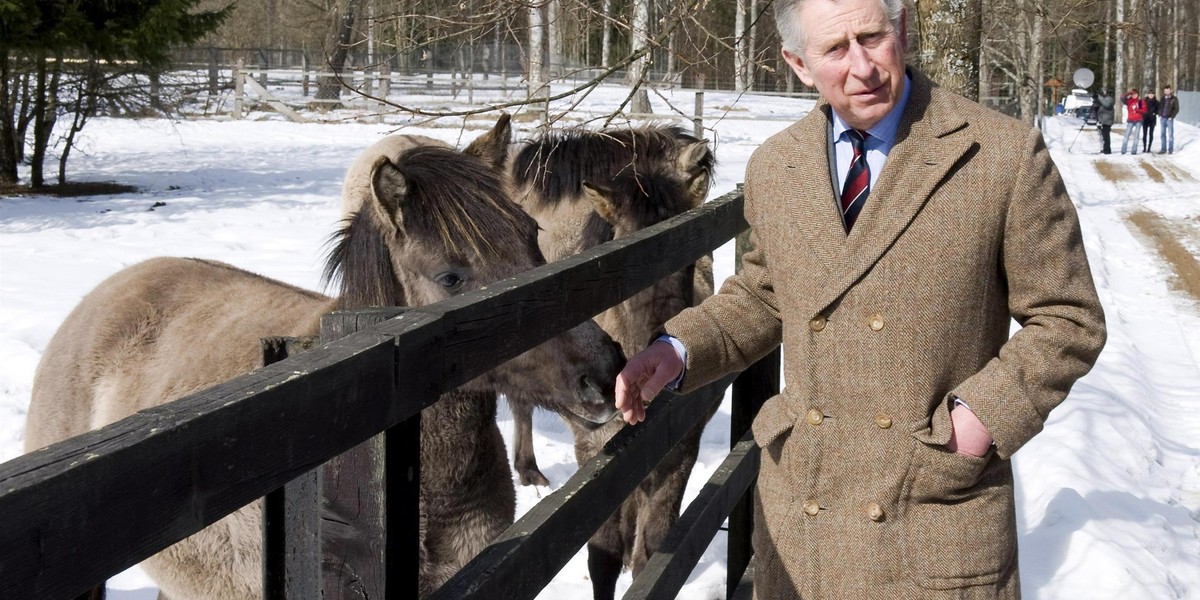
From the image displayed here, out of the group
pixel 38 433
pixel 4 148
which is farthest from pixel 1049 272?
pixel 4 148

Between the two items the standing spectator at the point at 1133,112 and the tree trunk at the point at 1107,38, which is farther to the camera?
the standing spectator at the point at 1133,112

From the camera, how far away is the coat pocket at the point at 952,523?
6.91ft

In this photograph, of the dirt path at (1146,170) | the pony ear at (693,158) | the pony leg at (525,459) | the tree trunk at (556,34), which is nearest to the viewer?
the pony ear at (693,158)

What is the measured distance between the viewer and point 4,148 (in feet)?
54.3

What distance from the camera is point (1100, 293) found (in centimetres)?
1113

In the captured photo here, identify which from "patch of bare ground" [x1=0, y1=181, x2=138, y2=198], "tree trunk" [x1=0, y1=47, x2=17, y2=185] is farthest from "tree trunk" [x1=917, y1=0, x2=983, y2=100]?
"tree trunk" [x1=0, y1=47, x2=17, y2=185]

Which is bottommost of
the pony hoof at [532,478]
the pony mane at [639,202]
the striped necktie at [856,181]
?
the pony hoof at [532,478]

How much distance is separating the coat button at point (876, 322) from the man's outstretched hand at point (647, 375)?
0.49 m

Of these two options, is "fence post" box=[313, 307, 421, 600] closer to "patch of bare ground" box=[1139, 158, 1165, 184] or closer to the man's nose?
the man's nose

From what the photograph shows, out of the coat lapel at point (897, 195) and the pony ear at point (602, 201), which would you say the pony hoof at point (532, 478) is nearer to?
the pony ear at point (602, 201)

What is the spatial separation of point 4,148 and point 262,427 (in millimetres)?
17761

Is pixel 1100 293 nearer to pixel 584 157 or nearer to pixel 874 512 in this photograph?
pixel 584 157

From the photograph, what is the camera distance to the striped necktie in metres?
2.25

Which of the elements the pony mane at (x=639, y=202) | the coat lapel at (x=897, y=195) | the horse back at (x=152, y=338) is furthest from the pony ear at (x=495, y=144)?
the coat lapel at (x=897, y=195)
